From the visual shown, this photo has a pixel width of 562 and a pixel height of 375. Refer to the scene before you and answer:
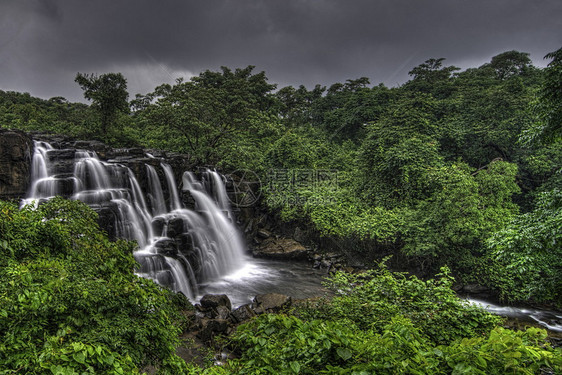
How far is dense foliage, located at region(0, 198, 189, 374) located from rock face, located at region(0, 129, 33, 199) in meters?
9.88

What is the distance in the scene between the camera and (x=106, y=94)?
19.5m

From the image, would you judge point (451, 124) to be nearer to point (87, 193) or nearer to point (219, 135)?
point (219, 135)

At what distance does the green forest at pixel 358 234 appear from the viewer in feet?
7.91

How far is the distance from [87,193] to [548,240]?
16.8 meters

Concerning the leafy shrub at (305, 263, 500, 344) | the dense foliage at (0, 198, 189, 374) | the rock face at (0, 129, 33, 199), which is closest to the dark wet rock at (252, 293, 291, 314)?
the leafy shrub at (305, 263, 500, 344)

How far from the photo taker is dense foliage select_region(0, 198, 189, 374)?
2256mm

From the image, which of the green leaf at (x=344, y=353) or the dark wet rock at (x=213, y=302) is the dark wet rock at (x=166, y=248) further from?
the green leaf at (x=344, y=353)

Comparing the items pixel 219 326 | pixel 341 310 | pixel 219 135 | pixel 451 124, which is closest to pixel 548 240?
pixel 341 310

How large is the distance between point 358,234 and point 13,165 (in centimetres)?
1646

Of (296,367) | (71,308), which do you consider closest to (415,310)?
(296,367)

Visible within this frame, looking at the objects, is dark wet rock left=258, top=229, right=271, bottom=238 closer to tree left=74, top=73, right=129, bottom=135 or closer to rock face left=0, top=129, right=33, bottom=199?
rock face left=0, top=129, right=33, bottom=199

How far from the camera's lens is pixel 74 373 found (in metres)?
2.01

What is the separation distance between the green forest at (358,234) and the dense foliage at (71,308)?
2 cm

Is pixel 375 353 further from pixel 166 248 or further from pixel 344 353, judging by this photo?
pixel 166 248
